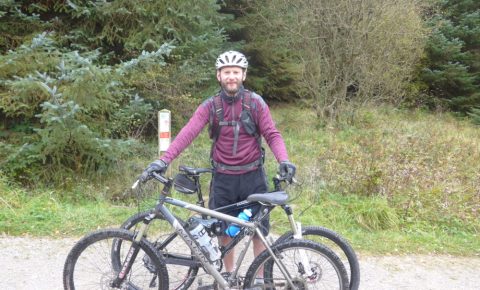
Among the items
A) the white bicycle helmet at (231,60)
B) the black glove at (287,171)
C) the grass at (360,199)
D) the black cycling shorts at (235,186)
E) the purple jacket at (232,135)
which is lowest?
the grass at (360,199)

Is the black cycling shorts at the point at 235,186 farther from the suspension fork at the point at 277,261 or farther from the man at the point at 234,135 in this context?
the suspension fork at the point at 277,261

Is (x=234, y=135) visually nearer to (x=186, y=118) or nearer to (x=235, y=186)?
(x=235, y=186)

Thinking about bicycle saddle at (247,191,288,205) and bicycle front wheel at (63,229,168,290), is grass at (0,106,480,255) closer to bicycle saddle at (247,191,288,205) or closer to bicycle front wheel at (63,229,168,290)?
bicycle front wheel at (63,229,168,290)

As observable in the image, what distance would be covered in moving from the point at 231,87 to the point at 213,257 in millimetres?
1306

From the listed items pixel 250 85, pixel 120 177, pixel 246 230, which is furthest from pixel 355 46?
pixel 246 230

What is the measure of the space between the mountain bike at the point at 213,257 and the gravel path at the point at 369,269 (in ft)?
2.62

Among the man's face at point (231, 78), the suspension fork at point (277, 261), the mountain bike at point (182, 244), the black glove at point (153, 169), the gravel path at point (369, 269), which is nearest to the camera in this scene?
the black glove at point (153, 169)

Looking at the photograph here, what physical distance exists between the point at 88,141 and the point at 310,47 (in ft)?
27.3

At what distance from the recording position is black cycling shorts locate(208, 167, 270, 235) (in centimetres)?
349

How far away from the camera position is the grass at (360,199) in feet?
16.1

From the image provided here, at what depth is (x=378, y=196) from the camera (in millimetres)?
5875

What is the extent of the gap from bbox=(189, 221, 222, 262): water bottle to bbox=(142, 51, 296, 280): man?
0.33 meters

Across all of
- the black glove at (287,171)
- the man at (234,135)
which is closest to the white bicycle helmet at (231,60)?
the man at (234,135)

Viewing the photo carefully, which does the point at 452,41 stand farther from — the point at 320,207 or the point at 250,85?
the point at 320,207
